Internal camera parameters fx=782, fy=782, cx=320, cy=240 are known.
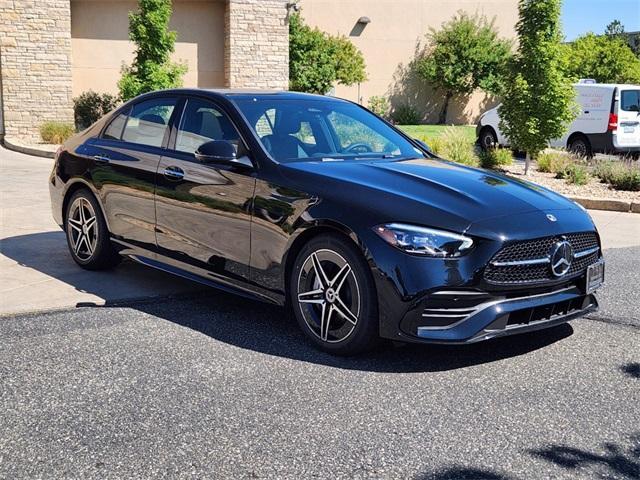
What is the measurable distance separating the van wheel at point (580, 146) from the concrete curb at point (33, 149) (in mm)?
11970

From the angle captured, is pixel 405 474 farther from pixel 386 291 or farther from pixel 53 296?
pixel 53 296

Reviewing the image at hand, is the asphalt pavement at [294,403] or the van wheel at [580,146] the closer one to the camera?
the asphalt pavement at [294,403]

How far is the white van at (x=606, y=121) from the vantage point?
17.6 meters

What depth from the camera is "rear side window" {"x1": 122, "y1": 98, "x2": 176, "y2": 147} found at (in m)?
6.22

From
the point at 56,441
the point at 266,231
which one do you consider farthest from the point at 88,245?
the point at 56,441

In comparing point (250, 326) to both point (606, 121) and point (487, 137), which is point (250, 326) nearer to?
point (606, 121)

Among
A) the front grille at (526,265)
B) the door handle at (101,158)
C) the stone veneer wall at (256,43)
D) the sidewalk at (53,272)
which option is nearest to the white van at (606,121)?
the sidewalk at (53,272)

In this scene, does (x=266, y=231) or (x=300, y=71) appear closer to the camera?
(x=266, y=231)

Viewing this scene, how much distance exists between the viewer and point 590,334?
5.43m

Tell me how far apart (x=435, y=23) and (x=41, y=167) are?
20.9 meters

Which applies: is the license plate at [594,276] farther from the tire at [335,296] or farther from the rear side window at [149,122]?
the rear side window at [149,122]

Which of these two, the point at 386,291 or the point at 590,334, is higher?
the point at 386,291

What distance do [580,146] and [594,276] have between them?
14.2 m

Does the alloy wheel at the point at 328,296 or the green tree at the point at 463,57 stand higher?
the green tree at the point at 463,57
